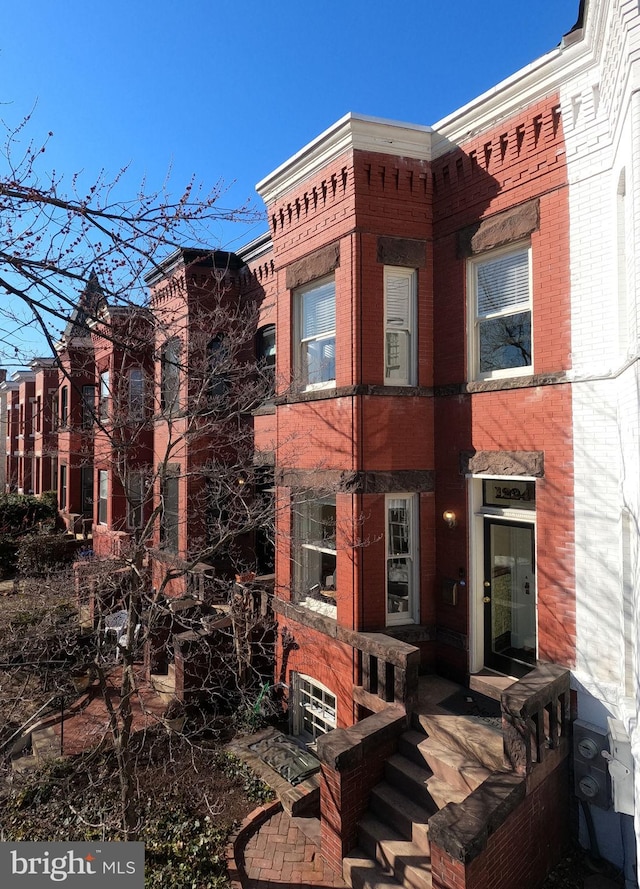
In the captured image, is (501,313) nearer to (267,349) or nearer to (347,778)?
(267,349)

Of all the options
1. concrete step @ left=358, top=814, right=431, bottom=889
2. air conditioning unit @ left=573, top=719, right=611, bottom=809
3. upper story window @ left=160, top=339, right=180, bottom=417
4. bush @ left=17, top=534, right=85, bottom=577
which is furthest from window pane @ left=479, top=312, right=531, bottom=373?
bush @ left=17, top=534, right=85, bottom=577

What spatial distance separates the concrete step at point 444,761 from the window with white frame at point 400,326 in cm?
478

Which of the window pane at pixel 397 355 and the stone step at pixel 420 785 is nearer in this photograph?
the stone step at pixel 420 785

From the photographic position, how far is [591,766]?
5602 millimetres

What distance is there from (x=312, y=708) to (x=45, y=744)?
181 inches

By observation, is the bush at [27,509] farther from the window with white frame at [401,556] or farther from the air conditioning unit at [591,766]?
the air conditioning unit at [591,766]

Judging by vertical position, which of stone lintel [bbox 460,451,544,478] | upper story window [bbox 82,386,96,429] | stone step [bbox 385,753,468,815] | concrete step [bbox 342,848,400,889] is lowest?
concrete step [bbox 342,848,400,889]

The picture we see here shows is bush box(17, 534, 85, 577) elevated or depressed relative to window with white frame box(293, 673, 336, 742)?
elevated

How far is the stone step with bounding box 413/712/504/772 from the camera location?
5547 mm

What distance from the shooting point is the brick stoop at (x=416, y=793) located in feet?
17.5

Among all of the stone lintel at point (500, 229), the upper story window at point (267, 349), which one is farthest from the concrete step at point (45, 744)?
the stone lintel at point (500, 229)

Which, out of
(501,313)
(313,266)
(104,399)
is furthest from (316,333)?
(104,399)

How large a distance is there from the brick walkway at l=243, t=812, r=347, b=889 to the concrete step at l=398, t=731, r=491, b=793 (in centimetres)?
153

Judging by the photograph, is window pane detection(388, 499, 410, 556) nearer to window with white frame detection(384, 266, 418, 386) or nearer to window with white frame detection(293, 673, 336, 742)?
window with white frame detection(384, 266, 418, 386)
